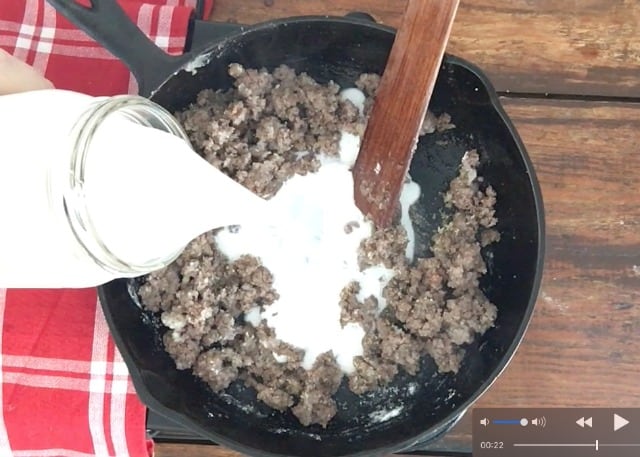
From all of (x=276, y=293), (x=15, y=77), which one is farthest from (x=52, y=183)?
(x=276, y=293)

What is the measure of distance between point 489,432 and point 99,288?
40 centimetres

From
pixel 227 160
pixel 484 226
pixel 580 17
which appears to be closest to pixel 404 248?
pixel 484 226

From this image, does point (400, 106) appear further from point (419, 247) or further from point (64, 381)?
point (64, 381)

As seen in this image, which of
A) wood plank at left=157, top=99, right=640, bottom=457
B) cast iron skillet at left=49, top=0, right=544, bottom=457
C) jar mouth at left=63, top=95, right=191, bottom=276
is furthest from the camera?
wood plank at left=157, top=99, right=640, bottom=457

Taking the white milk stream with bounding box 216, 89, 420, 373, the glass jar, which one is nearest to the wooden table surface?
the white milk stream with bounding box 216, 89, 420, 373

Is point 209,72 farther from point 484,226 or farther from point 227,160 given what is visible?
point 484,226

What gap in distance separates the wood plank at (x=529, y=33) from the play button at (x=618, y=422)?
325 mm

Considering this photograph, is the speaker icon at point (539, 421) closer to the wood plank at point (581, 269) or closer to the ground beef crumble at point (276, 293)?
the wood plank at point (581, 269)

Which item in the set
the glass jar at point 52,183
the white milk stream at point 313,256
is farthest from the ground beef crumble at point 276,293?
the glass jar at point 52,183

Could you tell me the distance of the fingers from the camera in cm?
67

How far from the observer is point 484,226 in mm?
781

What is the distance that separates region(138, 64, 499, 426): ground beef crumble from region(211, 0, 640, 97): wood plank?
88 mm

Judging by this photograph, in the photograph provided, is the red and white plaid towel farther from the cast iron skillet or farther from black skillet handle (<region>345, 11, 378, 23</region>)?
black skillet handle (<region>345, 11, 378, 23</region>)

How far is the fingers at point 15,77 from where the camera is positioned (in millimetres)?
673
